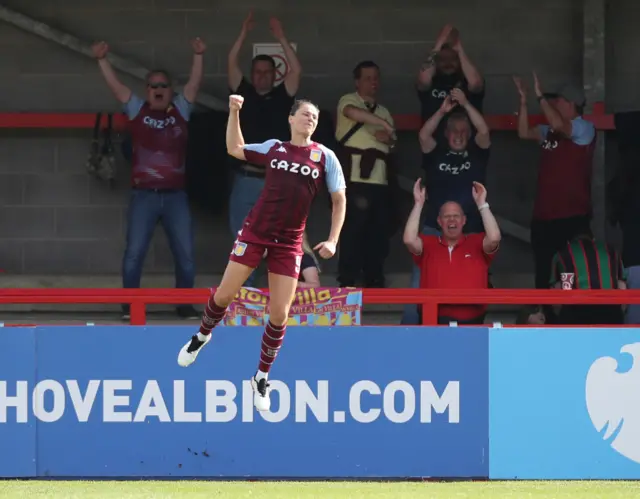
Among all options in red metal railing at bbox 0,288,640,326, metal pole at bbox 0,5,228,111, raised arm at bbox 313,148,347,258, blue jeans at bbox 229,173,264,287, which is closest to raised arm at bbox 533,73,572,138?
blue jeans at bbox 229,173,264,287

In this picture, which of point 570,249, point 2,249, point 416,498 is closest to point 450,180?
point 570,249

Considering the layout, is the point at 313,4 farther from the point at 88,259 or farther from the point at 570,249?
the point at 570,249

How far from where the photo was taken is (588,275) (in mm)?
9555

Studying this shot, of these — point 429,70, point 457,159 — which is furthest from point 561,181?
point 429,70

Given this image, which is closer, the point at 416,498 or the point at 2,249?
the point at 416,498

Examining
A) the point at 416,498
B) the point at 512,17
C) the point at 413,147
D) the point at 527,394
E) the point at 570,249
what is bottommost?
the point at 416,498

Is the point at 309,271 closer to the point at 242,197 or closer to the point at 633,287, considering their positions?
the point at 242,197

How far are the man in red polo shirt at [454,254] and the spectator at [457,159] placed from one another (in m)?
0.87

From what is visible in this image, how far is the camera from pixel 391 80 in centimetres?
1239

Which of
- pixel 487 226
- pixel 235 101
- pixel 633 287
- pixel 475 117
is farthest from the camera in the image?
pixel 475 117

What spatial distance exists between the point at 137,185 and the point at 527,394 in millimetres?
3939

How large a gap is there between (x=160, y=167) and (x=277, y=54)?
1.84 metres

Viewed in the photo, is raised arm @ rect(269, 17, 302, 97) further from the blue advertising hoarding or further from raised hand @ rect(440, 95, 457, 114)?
the blue advertising hoarding

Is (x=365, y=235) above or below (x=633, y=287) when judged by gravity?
above
